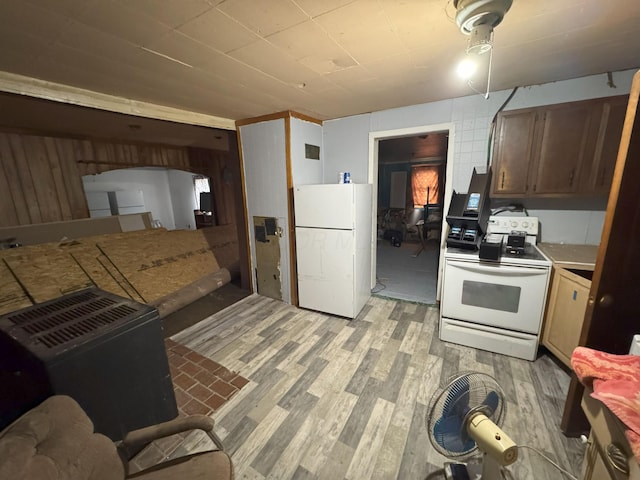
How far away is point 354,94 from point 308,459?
9.72 ft

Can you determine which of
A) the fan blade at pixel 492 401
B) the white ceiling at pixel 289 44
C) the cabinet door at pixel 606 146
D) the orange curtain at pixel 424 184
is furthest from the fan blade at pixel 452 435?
the orange curtain at pixel 424 184

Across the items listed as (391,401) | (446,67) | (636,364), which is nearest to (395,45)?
(446,67)

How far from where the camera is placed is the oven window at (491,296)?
84.7 inches

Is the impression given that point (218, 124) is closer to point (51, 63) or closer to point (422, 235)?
point (51, 63)

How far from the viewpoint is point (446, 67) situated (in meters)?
1.90

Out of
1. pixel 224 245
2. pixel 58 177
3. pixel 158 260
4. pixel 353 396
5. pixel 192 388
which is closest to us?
pixel 353 396

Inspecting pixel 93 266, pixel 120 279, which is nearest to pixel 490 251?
pixel 120 279

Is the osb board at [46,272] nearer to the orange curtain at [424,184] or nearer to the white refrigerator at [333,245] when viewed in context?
the white refrigerator at [333,245]

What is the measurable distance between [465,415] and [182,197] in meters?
9.32

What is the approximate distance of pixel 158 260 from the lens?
3969 mm

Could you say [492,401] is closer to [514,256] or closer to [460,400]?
[460,400]

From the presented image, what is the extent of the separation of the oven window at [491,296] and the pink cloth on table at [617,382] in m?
1.13

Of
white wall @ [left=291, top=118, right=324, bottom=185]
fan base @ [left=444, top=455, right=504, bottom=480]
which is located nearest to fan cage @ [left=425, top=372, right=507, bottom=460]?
fan base @ [left=444, top=455, right=504, bottom=480]

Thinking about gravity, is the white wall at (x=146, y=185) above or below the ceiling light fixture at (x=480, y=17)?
below
